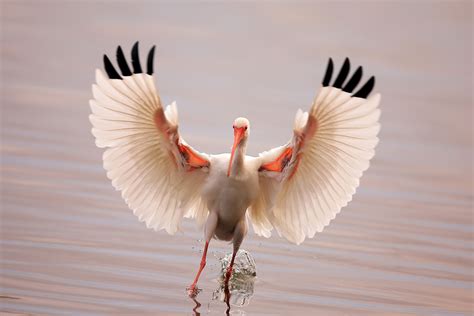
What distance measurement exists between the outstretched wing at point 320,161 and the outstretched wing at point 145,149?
2.23 feet

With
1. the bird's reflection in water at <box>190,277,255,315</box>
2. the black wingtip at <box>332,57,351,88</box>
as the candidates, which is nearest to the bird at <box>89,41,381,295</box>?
the black wingtip at <box>332,57,351,88</box>

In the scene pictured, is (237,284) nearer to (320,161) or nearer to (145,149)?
(320,161)

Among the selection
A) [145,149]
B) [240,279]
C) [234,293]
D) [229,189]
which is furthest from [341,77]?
[240,279]

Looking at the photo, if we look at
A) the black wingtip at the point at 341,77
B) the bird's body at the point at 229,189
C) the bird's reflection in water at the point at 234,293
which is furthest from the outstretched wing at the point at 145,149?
the black wingtip at the point at 341,77

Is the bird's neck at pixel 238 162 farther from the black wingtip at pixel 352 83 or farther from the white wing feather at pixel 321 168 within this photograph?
the black wingtip at pixel 352 83

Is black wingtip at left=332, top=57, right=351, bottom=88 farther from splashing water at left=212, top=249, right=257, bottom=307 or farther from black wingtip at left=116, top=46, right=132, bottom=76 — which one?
splashing water at left=212, top=249, right=257, bottom=307

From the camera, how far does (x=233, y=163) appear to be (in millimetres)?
10977

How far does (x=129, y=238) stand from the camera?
12.4m

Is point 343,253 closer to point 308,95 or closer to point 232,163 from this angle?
point 232,163

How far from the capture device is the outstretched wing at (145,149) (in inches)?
416

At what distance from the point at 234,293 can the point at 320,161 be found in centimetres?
149

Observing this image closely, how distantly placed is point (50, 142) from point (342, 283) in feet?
19.7

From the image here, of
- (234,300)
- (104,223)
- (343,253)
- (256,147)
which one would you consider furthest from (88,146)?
(234,300)

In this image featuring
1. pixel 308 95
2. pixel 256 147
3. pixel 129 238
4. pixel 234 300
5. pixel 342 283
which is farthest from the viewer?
pixel 308 95
